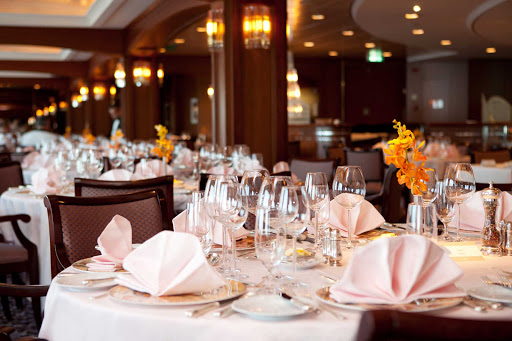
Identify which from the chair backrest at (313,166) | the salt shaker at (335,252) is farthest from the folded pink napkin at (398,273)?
the chair backrest at (313,166)

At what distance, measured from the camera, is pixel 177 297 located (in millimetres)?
1682

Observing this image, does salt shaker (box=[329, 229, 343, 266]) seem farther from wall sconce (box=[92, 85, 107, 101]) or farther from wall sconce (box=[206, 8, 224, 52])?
wall sconce (box=[92, 85, 107, 101])

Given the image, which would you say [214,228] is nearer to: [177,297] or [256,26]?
[177,297]

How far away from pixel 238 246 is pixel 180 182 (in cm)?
268

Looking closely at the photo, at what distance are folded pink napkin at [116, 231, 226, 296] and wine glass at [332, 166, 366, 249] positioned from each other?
2.60ft

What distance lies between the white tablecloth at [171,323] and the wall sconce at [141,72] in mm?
10554

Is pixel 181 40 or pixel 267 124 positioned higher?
pixel 181 40

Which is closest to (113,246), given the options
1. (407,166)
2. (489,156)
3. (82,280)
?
(82,280)

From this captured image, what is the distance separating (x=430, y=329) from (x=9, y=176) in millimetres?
5036

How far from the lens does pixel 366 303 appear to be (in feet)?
5.11

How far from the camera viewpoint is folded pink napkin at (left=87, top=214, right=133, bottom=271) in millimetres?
2062

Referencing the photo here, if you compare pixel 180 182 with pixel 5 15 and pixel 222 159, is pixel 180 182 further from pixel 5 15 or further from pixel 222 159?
pixel 5 15

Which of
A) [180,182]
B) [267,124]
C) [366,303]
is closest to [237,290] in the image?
[366,303]

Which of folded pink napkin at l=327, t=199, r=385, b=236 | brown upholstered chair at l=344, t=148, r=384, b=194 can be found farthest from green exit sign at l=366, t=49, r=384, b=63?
folded pink napkin at l=327, t=199, r=385, b=236
